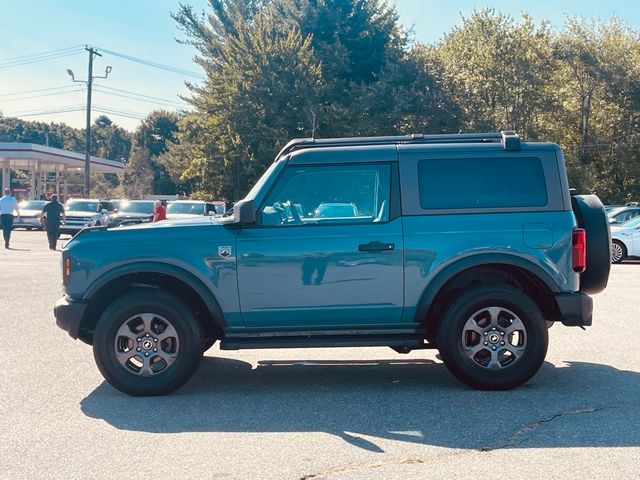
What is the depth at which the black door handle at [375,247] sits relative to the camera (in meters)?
6.40

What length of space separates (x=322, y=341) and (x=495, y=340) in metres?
1.47

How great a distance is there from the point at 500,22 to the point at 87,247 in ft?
131

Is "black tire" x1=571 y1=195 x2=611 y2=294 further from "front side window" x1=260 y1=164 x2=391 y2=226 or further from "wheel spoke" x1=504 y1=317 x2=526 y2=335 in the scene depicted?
"front side window" x1=260 y1=164 x2=391 y2=226

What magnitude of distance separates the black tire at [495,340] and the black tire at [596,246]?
74 cm

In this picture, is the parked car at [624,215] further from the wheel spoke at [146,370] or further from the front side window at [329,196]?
the wheel spoke at [146,370]

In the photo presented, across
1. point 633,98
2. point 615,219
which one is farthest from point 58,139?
point 615,219

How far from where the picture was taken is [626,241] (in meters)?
19.9

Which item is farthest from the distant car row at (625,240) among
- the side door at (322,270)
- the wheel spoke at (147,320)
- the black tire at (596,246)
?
the wheel spoke at (147,320)

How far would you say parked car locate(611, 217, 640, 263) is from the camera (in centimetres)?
1988

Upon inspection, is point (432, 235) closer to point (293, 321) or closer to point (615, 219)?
point (293, 321)

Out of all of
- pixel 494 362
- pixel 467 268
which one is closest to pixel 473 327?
pixel 494 362

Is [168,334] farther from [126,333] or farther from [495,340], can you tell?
[495,340]

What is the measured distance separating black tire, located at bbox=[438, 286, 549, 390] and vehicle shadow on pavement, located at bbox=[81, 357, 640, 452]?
146 mm

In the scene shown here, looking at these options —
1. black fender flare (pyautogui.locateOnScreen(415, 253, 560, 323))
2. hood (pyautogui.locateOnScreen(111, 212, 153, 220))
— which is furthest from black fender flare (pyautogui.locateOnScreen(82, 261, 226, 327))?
hood (pyautogui.locateOnScreen(111, 212, 153, 220))
